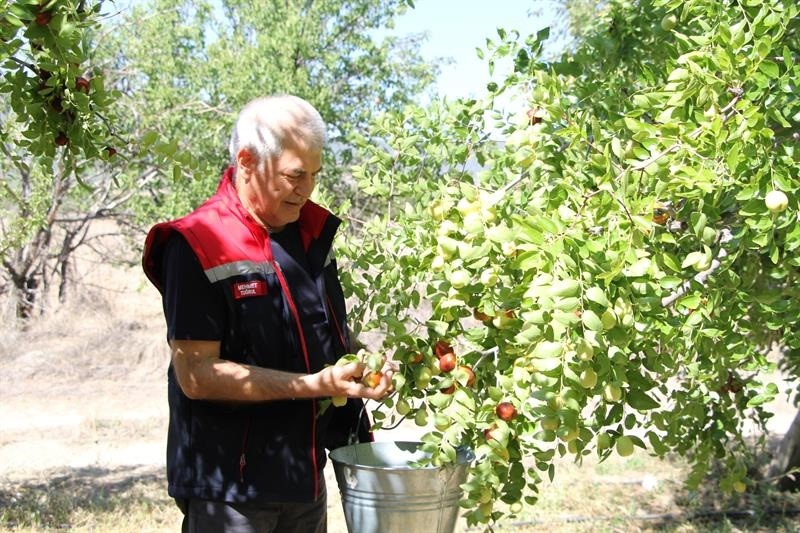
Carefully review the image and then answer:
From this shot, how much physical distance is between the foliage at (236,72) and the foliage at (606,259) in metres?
6.28

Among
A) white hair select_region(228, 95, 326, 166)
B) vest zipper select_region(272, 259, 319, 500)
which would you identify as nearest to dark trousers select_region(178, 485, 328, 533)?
vest zipper select_region(272, 259, 319, 500)

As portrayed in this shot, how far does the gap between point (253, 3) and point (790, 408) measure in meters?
6.31

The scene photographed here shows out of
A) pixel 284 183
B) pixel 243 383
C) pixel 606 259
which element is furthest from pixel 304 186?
pixel 606 259

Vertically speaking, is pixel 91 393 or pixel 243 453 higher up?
pixel 91 393

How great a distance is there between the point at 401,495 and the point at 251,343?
1.57 feet

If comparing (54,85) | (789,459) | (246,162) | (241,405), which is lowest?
(789,459)

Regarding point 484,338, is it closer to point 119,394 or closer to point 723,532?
point 723,532

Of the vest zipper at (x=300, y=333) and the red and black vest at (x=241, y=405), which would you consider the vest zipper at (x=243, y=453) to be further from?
the vest zipper at (x=300, y=333)

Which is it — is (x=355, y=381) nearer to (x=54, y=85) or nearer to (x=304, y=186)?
(x=304, y=186)

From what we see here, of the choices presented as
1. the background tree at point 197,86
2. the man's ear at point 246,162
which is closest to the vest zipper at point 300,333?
the man's ear at point 246,162

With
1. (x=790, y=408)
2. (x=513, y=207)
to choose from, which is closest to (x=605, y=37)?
(x=513, y=207)

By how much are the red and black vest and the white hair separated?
13cm

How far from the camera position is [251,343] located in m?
2.24

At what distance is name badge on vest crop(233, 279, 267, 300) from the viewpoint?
220 cm
